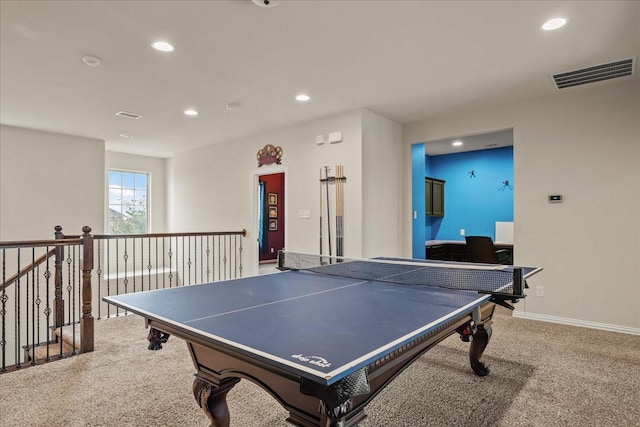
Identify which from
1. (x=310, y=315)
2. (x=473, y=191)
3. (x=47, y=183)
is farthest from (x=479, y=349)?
(x=47, y=183)

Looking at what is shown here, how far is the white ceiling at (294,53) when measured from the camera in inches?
94.9

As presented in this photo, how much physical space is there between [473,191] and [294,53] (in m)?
5.05

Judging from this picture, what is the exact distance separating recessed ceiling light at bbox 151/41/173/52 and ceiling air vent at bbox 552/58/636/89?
3.55m

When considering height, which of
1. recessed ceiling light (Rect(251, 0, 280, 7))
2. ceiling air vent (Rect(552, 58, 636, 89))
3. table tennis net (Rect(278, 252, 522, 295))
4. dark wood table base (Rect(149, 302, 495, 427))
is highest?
recessed ceiling light (Rect(251, 0, 280, 7))

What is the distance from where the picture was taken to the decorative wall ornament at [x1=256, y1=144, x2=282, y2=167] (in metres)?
5.50

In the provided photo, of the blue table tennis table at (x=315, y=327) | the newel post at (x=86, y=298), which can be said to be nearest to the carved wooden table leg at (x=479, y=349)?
the blue table tennis table at (x=315, y=327)

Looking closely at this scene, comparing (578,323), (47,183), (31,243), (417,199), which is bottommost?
(578,323)

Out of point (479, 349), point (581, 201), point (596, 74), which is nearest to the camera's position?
point (479, 349)

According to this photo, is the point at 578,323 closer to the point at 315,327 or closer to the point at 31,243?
the point at 315,327

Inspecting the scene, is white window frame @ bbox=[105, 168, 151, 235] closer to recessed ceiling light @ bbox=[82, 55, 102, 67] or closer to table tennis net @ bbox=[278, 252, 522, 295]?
recessed ceiling light @ bbox=[82, 55, 102, 67]

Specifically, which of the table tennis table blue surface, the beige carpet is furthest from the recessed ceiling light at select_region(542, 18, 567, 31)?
the beige carpet

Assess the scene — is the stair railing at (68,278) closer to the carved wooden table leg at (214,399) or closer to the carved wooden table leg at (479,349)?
the carved wooden table leg at (214,399)

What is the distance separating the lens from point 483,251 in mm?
5305

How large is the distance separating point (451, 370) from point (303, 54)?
9.21ft
